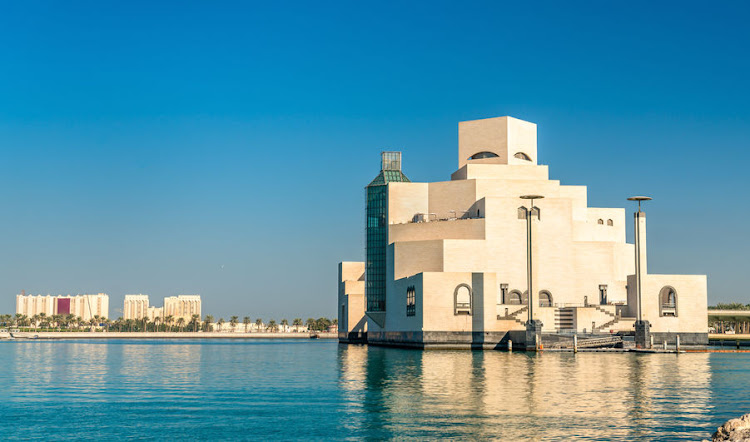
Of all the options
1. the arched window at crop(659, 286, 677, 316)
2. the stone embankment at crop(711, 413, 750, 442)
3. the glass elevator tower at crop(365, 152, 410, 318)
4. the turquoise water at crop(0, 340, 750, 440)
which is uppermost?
the glass elevator tower at crop(365, 152, 410, 318)

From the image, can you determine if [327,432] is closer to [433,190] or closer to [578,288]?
[578,288]

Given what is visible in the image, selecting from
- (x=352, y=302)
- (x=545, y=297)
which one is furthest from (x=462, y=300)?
(x=352, y=302)

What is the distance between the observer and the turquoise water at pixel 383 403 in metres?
27.5

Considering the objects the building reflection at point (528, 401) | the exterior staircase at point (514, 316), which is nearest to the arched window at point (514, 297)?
the exterior staircase at point (514, 316)

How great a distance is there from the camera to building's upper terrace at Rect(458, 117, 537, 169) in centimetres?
10950

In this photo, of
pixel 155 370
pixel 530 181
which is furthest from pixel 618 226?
pixel 155 370

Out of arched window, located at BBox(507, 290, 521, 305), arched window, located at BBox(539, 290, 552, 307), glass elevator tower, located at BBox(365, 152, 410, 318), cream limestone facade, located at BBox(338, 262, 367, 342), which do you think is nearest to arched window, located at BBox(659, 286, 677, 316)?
arched window, located at BBox(539, 290, 552, 307)

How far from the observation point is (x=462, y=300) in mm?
95000

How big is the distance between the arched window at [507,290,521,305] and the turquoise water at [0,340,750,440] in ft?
140

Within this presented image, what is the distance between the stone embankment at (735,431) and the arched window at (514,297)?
2978 inches

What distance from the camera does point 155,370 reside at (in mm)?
58094

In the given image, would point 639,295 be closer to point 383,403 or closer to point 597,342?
point 597,342

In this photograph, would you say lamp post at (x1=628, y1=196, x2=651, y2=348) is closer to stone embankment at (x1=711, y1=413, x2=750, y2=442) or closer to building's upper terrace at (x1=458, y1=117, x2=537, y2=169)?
building's upper terrace at (x1=458, y1=117, x2=537, y2=169)

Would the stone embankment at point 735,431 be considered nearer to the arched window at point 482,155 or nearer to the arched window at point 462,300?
the arched window at point 462,300
